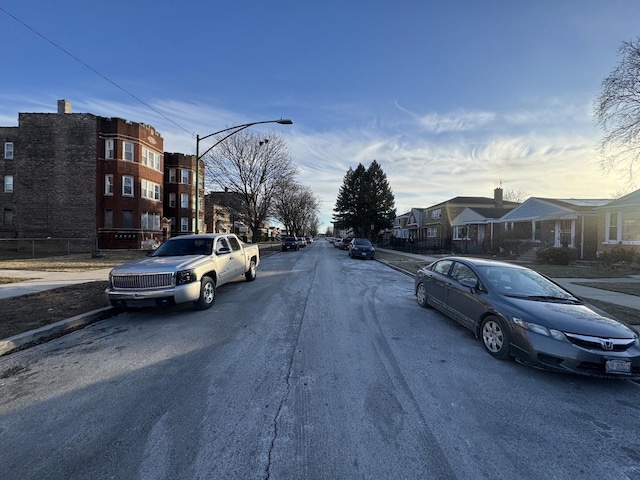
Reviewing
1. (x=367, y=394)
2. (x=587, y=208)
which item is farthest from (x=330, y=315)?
(x=587, y=208)

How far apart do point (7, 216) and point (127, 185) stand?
1097 centimetres

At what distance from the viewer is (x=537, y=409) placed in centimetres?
343

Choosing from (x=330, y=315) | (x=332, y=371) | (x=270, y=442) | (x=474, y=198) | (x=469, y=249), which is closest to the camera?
(x=270, y=442)

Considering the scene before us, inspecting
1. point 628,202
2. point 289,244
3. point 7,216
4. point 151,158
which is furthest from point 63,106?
point 628,202

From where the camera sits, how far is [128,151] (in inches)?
1124

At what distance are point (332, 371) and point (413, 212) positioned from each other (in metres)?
52.7

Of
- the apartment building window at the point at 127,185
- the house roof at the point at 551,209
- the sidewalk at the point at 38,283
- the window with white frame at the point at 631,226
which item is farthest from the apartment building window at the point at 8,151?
the window with white frame at the point at 631,226

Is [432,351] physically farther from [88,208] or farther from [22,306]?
[88,208]

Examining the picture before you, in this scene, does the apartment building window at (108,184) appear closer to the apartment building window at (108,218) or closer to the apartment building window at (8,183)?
the apartment building window at (108,218)

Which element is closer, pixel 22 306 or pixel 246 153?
pixel 22 306

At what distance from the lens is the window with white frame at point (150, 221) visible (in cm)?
2952

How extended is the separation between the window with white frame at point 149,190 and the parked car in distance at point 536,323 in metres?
30.1

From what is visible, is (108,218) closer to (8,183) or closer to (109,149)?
(109,149)

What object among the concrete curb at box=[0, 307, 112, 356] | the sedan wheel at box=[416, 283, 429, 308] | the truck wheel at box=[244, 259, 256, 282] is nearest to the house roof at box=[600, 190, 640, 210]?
the sedan wheel at box=[416, 283, 429, 308]
